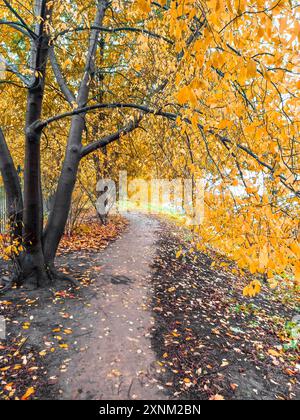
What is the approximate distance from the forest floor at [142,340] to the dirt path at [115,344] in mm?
13

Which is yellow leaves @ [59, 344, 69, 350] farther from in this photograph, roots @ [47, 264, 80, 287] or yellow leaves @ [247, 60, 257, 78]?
yellow leaves @ [247, 60, 257, 78]

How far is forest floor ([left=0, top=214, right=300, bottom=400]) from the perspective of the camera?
11.0 ft

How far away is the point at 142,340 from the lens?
420cm

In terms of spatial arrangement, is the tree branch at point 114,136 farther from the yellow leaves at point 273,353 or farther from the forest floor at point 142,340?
the yellow leaves at point 273,353

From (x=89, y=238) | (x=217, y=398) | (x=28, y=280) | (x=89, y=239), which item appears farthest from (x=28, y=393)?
(x=89, y=238)

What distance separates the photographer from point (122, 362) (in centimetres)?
363

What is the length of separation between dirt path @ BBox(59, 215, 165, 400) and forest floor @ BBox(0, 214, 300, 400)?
0.01 m

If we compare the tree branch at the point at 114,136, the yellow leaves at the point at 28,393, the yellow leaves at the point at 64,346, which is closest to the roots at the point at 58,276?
the yellow leaves at the point at 64,346

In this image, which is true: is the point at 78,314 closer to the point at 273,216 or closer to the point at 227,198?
the point at 227,198

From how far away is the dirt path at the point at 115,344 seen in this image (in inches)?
127

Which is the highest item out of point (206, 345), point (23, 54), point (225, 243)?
point (23, 54)

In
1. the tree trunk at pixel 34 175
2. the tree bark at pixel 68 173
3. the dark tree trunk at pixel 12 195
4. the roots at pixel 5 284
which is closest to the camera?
the tree trunk at pixel 34 175

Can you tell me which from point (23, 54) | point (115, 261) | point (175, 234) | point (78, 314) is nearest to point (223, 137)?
point (78, 314)

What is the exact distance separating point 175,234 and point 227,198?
9.36 metres
